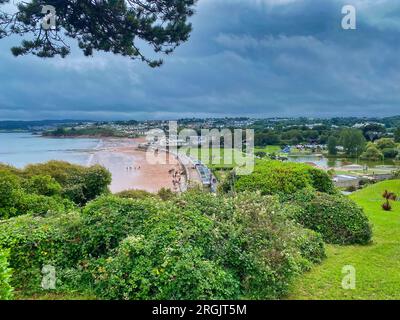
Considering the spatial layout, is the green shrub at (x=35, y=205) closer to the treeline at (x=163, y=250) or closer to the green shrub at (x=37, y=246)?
the treeline at (x=163, y=250)

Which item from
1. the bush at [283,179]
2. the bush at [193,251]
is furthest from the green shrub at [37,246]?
the bush at [283,179]

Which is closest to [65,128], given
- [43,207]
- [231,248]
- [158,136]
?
[158,136]

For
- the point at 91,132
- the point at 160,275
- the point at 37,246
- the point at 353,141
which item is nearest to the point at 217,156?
the point at 353,141

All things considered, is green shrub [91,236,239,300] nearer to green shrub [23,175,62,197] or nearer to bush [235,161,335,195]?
bush [235,161,335,195]

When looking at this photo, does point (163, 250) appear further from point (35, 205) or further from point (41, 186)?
point (41, 186)

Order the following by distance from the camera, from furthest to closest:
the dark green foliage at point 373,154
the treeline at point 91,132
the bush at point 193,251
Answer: the treeline at point 91,132, the dark green foliage at point 373,154, the bush at point 193,251

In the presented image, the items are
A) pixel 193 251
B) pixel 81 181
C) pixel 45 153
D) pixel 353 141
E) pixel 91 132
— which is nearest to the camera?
pixel 193 251
